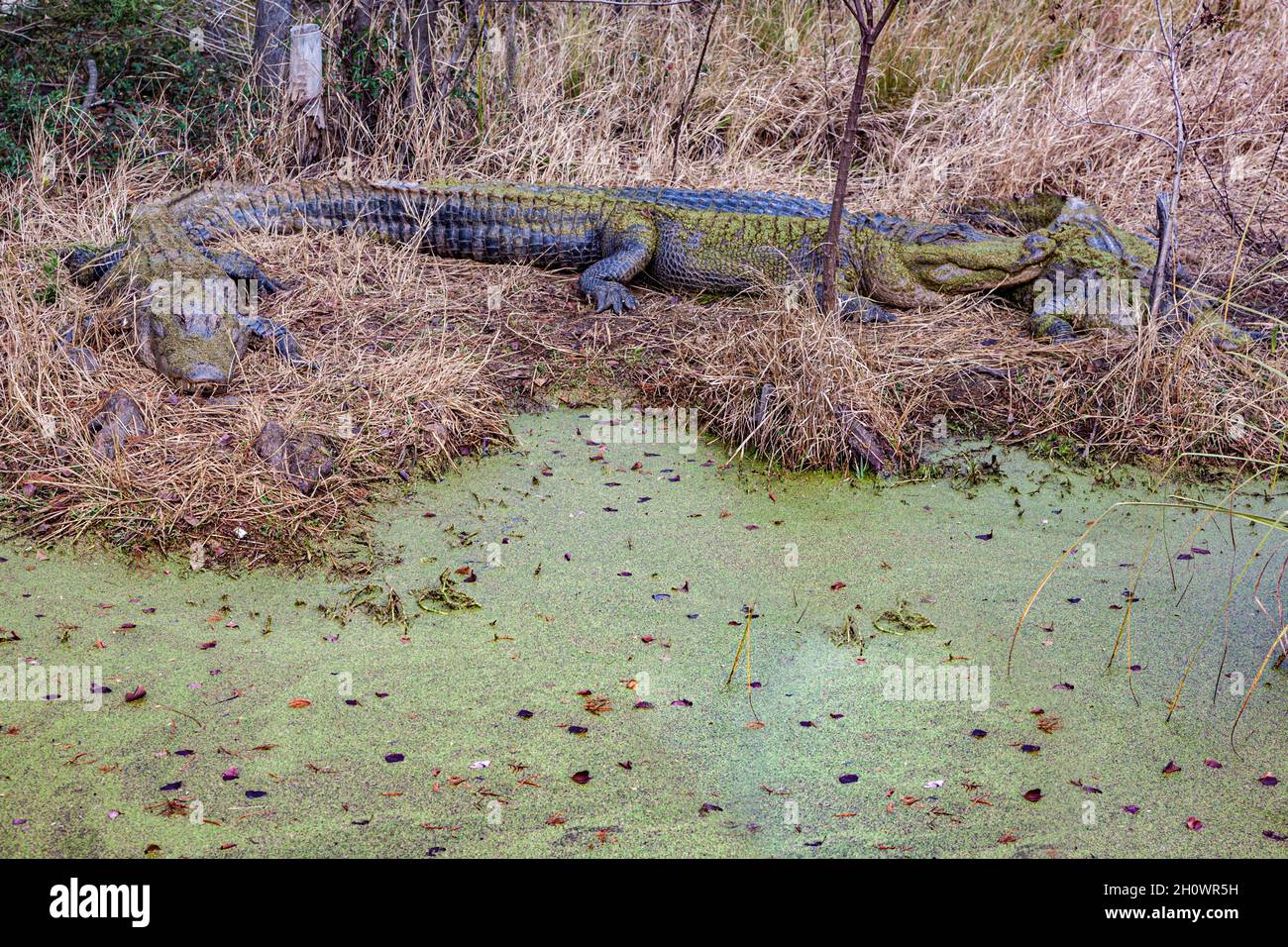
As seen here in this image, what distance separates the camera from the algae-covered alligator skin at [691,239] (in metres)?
5.16

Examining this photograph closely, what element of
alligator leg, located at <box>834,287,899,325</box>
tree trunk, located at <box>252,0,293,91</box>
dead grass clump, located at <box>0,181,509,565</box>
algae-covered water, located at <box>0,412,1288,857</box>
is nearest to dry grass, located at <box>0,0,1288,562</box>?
dead grass clump, located at <box>0,181,509,565</box>

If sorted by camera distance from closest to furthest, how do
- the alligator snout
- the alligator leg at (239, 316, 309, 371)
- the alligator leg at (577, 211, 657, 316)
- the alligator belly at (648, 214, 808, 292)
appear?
1. the alligator snout
2. the alligator leg at (239, 316, 309, 371)
3. the alligator leg at (577, 211, 657, 316)
4. the alligator belly at (648, 214, 808, 292)

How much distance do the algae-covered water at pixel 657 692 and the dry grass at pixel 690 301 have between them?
1.17 ft

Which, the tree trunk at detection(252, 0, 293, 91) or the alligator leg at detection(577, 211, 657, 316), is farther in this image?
the tree trunk at detection(252, 0, 293, 91)

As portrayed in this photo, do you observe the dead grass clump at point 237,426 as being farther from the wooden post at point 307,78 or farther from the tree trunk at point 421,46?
the tree trunk at point 421,46

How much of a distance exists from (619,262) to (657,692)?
9.87ft

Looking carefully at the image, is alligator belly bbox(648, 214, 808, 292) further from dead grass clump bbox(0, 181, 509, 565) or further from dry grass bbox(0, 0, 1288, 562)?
dead grass clump bbox(0, 181, 509, 565)

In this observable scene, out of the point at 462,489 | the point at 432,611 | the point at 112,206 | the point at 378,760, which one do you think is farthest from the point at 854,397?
the point at 112,206

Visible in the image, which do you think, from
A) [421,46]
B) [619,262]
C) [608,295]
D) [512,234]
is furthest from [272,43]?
[608,295]

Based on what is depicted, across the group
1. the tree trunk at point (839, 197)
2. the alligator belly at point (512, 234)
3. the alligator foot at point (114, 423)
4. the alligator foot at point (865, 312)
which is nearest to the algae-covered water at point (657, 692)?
the alligator foot at point (114, 423)

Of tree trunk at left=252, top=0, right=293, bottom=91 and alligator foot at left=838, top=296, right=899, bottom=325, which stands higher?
tree trunk at left=252, top=0, right=293, bottom=91

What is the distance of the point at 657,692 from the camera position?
2.83 m

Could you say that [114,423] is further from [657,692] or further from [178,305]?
[657,692]

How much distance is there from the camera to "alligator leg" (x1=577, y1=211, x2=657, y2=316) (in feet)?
17.0
